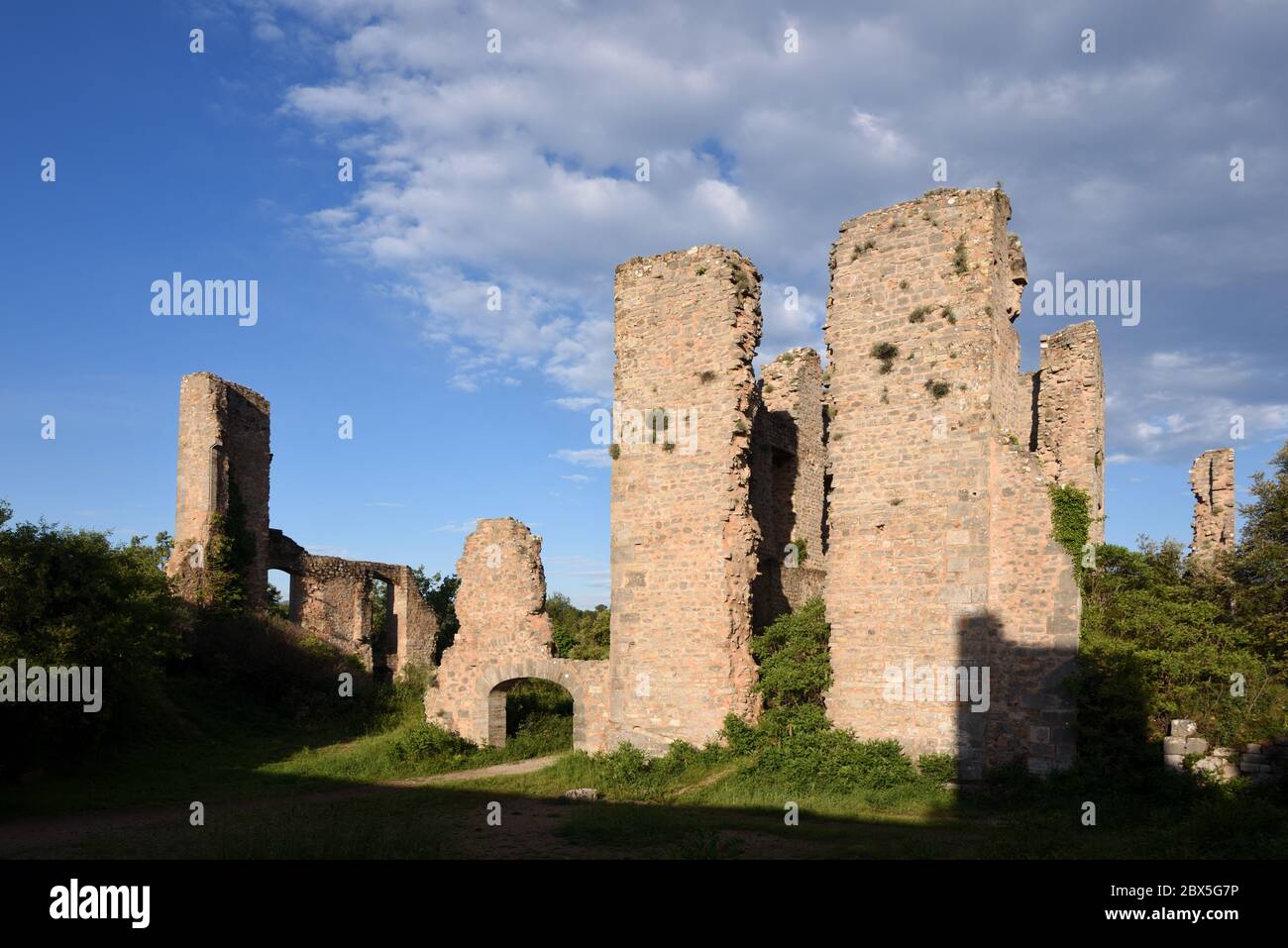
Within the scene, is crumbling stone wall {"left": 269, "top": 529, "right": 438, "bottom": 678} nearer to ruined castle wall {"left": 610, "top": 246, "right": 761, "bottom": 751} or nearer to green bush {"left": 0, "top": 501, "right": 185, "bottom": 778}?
green bush {"left": 0, "top": 501, "right": 185, "bottom": 778}

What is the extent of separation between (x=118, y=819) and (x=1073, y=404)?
Result: 66.1 ft

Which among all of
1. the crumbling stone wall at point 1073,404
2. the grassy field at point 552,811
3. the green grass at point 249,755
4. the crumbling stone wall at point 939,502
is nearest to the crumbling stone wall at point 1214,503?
Result: the crumbling stone wall at point 1073,404

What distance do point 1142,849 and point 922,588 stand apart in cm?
514

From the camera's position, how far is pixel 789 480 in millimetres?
21016

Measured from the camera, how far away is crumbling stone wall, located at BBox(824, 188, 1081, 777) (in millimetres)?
13055

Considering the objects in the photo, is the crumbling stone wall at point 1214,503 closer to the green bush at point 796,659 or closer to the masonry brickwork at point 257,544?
the green bush at point 796,659

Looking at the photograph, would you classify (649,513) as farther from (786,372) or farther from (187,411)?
(187,411)

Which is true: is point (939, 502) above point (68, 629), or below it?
above

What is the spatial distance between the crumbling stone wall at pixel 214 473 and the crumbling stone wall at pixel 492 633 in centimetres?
984

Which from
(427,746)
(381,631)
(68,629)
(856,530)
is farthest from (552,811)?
(381,631)

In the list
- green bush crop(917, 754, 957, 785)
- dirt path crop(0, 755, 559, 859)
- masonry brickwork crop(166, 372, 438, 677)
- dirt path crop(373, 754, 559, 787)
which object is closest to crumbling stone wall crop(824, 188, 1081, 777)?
green bush crop(917, 754, 957, 785)

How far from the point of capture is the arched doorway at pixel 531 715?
61.0ft

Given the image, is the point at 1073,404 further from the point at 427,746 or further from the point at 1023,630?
the point at 427,746
